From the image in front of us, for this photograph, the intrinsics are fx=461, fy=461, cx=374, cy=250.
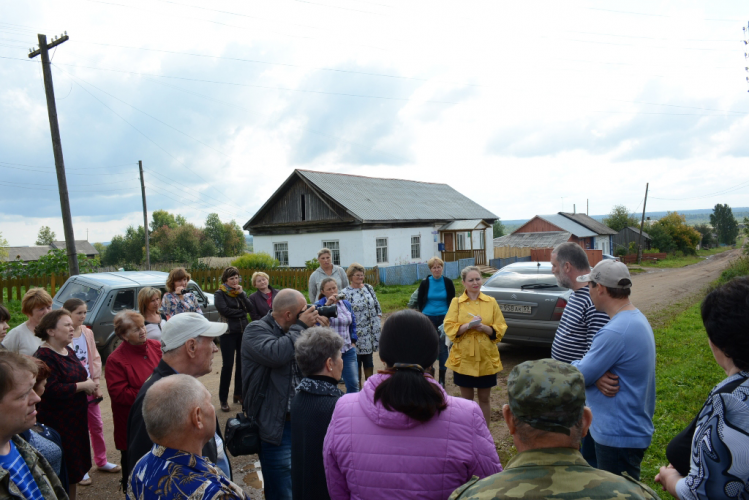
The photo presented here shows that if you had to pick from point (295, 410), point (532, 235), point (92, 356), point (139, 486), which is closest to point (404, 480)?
point (295, 410)

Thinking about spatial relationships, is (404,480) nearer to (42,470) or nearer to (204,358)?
(204,358)

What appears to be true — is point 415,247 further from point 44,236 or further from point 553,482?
point 44,236

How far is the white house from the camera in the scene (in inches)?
933

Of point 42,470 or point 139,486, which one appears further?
point 42,470

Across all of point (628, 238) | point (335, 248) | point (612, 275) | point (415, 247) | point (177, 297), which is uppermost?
point (612, 275)

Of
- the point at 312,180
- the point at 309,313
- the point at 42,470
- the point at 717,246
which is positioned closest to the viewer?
the point at 42,470

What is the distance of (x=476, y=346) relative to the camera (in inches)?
184

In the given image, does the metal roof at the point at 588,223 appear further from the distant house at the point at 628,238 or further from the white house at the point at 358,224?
the white house at the point at 358,224

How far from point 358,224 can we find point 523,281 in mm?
15905

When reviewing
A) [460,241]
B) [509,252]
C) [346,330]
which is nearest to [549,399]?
[346,330]

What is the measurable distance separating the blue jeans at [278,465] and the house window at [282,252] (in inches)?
908

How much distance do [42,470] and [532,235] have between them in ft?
151

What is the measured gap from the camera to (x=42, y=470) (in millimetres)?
2234

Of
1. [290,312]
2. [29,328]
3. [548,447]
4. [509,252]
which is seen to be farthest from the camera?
[509,252]
